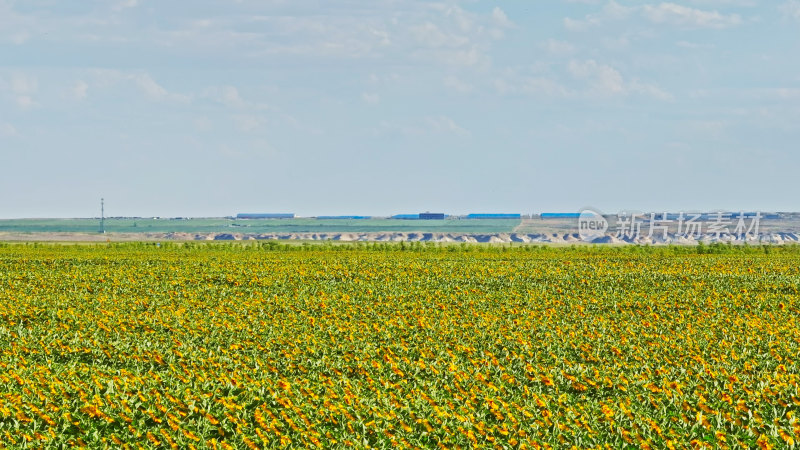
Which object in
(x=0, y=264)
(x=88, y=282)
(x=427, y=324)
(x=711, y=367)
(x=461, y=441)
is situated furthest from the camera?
(x=0, y=264)

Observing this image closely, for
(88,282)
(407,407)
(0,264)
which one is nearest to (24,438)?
(407,407)

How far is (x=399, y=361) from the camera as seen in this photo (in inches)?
523

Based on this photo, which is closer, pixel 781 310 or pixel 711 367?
pixel 711 367

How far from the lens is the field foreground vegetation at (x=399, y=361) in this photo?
9461mm

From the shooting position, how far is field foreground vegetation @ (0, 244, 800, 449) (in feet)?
31.0

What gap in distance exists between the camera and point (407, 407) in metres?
10.0

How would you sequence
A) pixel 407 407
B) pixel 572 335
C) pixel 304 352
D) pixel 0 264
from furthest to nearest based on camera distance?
pixel 0 264 → pixel 572 335 → pixel 304 352 → pixel 407 407

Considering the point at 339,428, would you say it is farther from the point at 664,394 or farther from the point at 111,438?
the point at 664,394

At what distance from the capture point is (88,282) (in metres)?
25.4

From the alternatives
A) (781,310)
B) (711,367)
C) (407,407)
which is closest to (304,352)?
(407,407)

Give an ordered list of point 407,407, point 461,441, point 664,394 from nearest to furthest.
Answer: point 461,441, point 407,407, point 664,394

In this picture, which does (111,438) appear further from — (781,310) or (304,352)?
(781,310)

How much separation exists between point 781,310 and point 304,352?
12722mm

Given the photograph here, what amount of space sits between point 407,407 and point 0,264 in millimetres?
29602
